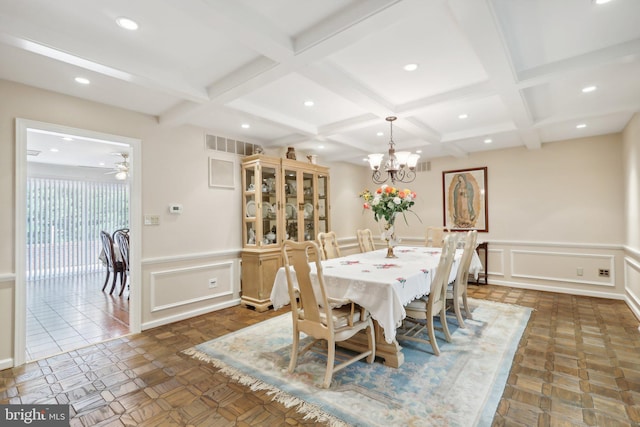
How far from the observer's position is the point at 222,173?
4219 millimetres

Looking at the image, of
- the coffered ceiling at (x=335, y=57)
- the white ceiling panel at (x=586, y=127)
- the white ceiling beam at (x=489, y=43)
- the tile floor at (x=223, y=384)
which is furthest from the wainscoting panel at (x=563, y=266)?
the white ceiling beam at (x=489, y=43)

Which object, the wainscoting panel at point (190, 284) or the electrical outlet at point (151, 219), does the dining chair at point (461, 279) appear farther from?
the electrical outlet at point (151, 219)

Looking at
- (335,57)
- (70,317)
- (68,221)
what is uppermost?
(335,57)

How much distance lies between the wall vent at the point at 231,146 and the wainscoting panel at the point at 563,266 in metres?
4.60

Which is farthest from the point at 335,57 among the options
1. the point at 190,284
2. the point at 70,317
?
the point at 70,317

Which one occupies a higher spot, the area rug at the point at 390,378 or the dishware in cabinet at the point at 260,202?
the dishware in cabinet at the point at 260,202

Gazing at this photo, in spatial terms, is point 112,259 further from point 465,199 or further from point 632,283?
point 632,283

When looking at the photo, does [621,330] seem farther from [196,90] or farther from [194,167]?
[194,167]

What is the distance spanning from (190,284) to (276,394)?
220cm

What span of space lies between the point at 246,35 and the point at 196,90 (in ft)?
3.80

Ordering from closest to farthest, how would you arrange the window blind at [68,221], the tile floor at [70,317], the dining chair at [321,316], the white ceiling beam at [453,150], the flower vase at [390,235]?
the dining chair at [321,316]
the tile floor at [70,317]
the flower vase at [390,235]
the white ceiling beam at [453,150]
the window blind at [68,221]

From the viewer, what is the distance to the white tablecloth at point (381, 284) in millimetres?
2225

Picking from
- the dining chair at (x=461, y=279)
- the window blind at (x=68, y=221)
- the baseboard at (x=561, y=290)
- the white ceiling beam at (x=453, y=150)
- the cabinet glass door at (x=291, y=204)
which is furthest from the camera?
the window blind at (x=68, y=221)

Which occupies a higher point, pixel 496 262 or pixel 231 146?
pixel 231 146
